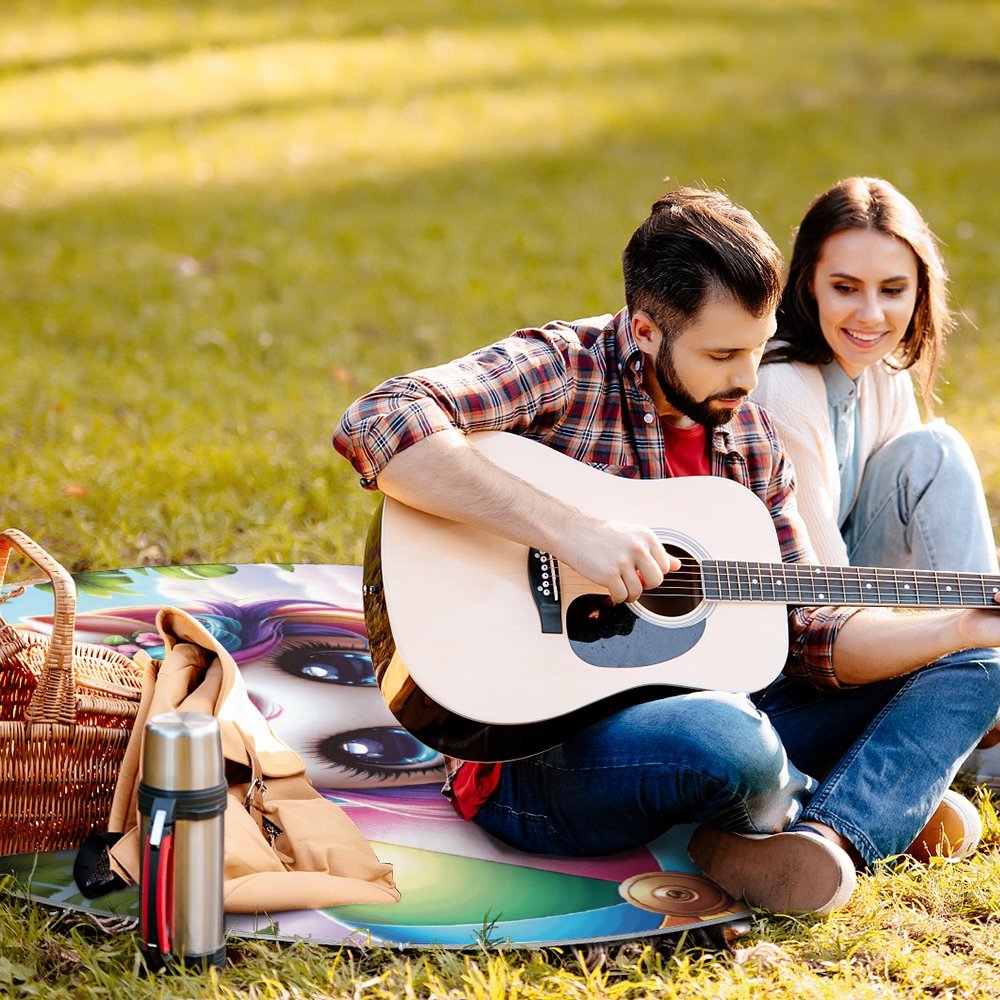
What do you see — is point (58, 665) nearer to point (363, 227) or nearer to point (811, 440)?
point (811, 440)

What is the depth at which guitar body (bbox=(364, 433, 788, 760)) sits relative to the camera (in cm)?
256

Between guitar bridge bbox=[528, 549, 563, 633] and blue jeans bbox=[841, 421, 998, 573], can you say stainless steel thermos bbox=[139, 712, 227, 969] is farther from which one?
blue jeans bbox=[841, 421, 998, 573]

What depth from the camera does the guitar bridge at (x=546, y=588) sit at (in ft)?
8.77

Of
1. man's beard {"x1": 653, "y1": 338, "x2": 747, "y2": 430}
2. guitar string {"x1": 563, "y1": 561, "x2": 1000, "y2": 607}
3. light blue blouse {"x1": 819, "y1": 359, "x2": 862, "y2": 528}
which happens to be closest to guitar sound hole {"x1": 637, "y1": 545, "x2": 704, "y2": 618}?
guitar string {"x1": 563, "y1": 561, "x2": 1000, "y2": 607}

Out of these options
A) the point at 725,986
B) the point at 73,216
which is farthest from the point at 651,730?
the point at 73,216

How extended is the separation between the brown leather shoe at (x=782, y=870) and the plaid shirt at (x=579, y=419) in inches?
19.6

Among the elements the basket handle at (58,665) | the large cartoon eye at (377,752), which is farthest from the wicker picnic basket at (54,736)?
the large cartoon eye at (377,752)

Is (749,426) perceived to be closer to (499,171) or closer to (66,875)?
(66,875)

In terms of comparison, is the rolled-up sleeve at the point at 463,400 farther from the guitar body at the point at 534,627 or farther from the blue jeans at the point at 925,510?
the blue jeans at the point at 925,510

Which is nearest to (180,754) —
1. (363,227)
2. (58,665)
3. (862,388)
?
(58,665)

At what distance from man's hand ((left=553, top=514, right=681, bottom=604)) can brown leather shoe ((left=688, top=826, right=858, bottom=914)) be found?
1.78 ft

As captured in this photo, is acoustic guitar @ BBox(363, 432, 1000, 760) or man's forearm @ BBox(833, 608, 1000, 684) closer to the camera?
acoustic guitar @ BBox(363, 432, 1000, 760)

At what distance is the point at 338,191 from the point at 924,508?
18.9 ft

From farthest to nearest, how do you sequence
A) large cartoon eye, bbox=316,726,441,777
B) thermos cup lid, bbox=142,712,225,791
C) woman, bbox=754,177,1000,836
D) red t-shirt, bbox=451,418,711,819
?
woman, bbox=754,177,1000,836 → large cartoon eye, bbox=316,726,441,777 → red t-shirt, bbox=451,418,711,819 → thermos cup lid, bbox=142,712,225,791
